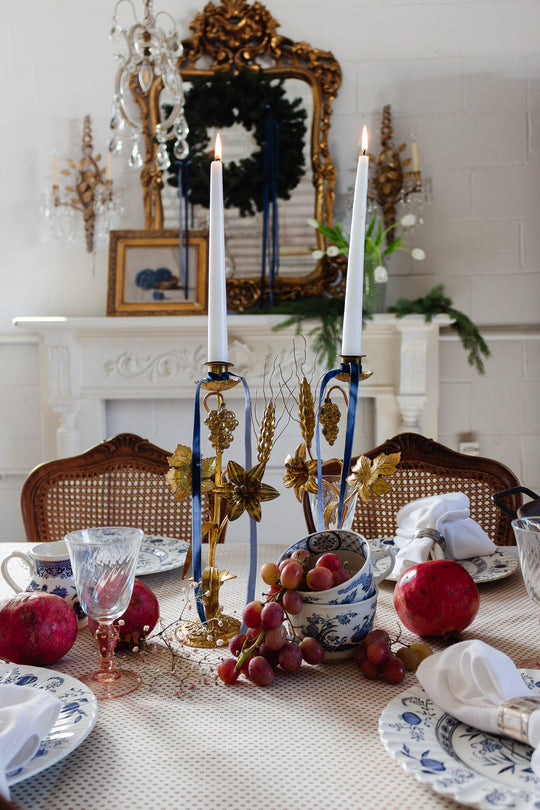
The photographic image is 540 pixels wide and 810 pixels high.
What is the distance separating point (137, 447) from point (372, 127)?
160 cm

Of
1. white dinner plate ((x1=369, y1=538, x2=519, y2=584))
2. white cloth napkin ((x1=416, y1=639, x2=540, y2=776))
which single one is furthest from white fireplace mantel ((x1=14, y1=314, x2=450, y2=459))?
white cloth napkin ((x1=416, y1=639, x2=540, y2=776))

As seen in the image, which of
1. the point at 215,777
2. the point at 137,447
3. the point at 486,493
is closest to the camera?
the point at 215,777

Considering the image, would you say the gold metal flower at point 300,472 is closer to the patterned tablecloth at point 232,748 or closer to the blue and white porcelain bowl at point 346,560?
the blue and white porcelain bowl at point 346,560

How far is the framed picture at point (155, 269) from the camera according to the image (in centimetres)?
240

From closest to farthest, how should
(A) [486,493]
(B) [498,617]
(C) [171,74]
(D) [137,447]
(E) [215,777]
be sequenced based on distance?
(E) [215,777] → (B) [498,617] → (A) [486,493] → (D) [137,447] → (C) [171,74]

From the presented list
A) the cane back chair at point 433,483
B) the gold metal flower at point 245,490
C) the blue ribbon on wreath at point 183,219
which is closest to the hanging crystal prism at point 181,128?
the blue ribbon on wreath at point 183,219

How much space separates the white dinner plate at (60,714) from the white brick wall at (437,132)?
201cm

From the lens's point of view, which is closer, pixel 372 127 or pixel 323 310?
pixel 323 310

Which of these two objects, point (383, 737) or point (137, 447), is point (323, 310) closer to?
point (137, 447)

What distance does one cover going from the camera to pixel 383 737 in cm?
54

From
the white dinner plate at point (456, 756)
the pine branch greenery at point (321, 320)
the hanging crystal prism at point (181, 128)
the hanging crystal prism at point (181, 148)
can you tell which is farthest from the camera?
the pine branch greenery at point (321, 320)

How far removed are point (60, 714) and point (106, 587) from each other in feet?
0.39

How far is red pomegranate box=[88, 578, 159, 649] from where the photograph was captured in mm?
747

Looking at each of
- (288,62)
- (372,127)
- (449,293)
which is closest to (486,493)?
(449,293)
